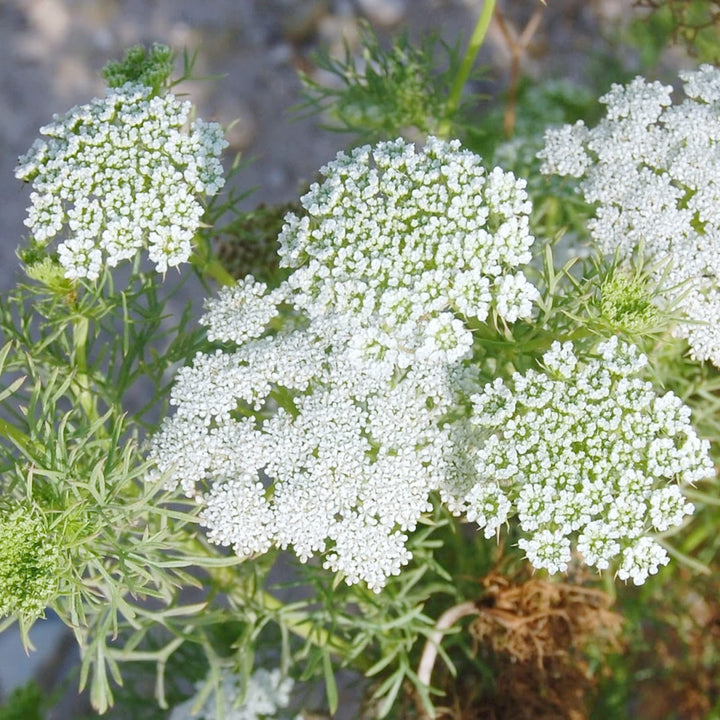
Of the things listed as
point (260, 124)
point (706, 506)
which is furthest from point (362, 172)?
point (260, 124)

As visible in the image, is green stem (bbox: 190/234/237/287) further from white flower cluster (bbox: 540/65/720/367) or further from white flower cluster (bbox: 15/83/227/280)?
white flower cluster (bbox: 540/65/720/367)

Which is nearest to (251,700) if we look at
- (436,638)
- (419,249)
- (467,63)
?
(436,638)

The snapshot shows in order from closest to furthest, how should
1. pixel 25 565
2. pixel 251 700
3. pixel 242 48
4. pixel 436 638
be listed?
pixel 25 565, pixel 436 638, pixel 251 700, pixel 242 48

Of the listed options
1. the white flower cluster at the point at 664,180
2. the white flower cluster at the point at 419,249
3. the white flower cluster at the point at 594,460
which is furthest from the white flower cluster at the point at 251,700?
the white flower cluster at the point at 664,180

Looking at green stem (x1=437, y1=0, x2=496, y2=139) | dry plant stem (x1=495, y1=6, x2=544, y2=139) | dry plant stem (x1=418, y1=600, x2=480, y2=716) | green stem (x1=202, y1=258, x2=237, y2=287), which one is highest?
dry plant stem (x1=495, y1=6, x2=544, y2=139)

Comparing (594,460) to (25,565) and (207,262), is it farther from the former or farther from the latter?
(25,565)

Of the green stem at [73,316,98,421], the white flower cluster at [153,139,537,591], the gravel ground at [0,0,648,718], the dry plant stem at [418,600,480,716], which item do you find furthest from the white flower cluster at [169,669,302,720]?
the gravel ground at [0,0,648,718]

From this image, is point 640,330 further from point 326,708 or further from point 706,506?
point 326,708

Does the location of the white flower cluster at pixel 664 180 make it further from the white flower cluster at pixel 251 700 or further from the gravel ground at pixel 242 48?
the gravel ground at pixel 242 48
